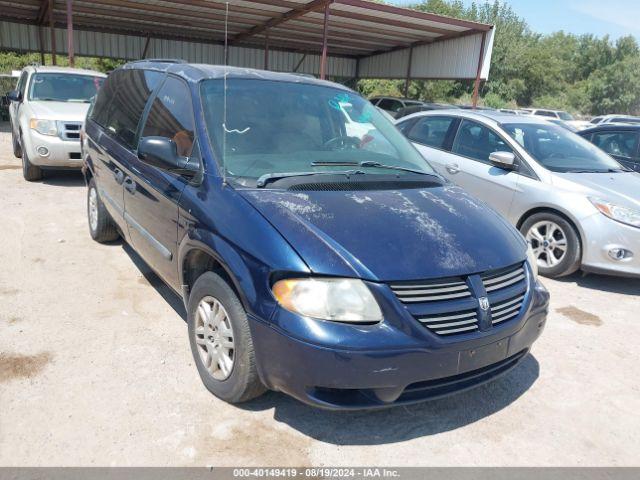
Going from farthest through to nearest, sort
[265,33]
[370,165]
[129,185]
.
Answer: [265,33]
[129,185]
[370,165]

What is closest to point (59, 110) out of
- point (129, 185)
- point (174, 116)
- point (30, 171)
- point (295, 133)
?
point (30, 171)

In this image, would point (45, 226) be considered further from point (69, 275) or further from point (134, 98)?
point (134, 98)

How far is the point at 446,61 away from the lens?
1925cm

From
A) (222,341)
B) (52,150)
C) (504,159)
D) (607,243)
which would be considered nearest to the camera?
(222,341)

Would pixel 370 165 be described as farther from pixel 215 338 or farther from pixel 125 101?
pixel 125 101

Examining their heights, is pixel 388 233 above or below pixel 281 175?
below

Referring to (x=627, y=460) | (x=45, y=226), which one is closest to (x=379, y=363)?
(x=627, y=460)

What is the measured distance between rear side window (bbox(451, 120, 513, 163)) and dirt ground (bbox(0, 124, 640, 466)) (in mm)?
2416

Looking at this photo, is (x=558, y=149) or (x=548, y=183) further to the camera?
(x=558, y=149)

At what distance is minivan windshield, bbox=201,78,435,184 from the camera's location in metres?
3.15

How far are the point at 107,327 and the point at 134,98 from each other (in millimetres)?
1871

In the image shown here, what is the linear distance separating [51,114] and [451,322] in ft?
24.6

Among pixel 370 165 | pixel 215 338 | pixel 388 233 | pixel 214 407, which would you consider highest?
pixel 370 165

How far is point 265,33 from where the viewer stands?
19.5m
